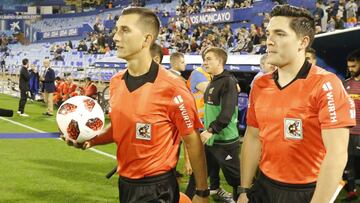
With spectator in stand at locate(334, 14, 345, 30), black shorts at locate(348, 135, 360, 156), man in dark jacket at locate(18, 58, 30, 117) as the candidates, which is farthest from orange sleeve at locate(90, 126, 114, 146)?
man in dark jacket at locate(18, 58, 30, 117)

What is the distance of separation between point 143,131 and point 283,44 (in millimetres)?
1001

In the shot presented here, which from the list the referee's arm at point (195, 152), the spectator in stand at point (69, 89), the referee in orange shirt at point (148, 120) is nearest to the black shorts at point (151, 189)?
the referee in orange shirt at point (148, 120)

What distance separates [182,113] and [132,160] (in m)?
0.43

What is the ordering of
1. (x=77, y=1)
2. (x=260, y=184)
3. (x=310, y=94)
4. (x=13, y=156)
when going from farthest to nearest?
(x=77, y=1), (x=13, y=156), (x=260, y=184), (x=310, y=94)

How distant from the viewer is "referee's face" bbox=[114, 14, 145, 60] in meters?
3.30

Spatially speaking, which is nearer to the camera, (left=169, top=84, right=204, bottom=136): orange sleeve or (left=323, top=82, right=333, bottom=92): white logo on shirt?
(left=323, top=82, right=333, bottom=92): white logo on shirt

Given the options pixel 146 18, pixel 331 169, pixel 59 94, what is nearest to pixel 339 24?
pixel 59 94

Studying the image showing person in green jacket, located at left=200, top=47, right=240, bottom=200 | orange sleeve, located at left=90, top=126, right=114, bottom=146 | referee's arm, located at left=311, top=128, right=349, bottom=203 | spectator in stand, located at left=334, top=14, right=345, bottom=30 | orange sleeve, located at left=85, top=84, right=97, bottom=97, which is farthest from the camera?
orange sleeve, located at left=85, top=84, right=97, bottom=97

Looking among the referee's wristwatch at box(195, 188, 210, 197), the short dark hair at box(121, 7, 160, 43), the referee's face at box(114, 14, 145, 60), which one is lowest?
the referee's wristwatch at box(195, 188, 210, 197)

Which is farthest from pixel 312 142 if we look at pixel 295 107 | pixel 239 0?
pixel 239 0

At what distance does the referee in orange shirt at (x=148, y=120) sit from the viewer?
329 cm

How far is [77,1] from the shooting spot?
5375cm

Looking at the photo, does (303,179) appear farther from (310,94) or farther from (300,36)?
(300,36)

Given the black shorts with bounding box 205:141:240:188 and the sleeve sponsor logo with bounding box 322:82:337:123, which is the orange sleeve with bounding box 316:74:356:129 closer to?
the sleeve sponsor logo with bounding box 322:82:337:123
